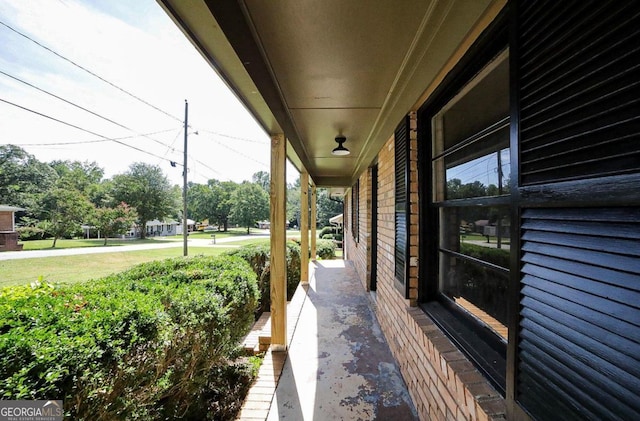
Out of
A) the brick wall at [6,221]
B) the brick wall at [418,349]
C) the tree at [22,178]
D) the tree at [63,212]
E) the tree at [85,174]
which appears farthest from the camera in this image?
the tree at [85,174]

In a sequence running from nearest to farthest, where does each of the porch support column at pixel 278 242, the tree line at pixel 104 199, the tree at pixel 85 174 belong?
the porch support column at pixel 278 242 → the tree line at pixel 104 199 → the tree at pixel 85 174

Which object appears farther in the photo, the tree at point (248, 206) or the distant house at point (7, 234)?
the tree at point (248, 206)

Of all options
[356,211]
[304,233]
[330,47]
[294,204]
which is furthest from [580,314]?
[294,204]

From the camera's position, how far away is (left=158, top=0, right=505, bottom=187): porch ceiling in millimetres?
1169

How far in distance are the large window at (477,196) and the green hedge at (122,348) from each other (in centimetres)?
197

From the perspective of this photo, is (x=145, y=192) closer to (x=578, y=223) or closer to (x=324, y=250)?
(x=324, y=250)

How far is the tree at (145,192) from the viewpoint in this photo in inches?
1090

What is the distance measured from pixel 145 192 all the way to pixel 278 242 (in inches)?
1249

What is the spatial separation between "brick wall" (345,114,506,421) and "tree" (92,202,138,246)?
2655 centimetres

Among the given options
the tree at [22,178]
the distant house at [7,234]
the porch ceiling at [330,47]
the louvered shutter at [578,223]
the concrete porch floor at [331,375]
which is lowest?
the concrete porch floor at [331,375]

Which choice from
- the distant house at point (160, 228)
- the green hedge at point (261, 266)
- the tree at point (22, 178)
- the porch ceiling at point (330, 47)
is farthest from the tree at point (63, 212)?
the porch ceiling at point (330, 47)

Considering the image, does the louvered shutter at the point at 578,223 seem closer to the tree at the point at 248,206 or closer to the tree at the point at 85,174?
the tree at the point at 85,174

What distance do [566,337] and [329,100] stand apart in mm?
2110

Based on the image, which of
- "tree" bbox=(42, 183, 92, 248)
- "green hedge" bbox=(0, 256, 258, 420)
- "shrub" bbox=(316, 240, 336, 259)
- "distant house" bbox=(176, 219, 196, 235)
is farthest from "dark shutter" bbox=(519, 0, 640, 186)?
"distant house" bbox=(176, 219, 196, 235)
